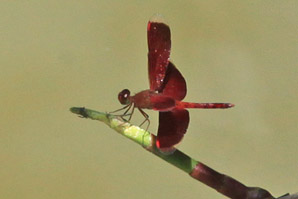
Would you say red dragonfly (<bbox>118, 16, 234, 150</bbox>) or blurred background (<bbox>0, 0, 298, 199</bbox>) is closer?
red dragonfly (<bbox>118, 16, 234, 150</bbox>)

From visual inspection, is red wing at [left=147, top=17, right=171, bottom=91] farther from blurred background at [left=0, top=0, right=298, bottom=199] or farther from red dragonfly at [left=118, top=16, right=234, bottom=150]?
blurred background at [left=0, top=0, right=298, bottom=199]

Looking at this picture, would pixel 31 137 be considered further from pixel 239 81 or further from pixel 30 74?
pixel 239 81

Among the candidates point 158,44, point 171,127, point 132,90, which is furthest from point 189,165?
point 132,90

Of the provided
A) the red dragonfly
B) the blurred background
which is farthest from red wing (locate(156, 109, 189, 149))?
the blurred background

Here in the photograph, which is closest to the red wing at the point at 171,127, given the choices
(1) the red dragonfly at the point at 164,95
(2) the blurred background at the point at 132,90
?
(1) the red dragonfly at the point at 164,95

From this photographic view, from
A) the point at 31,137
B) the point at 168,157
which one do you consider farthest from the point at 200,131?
the point at 168,157
